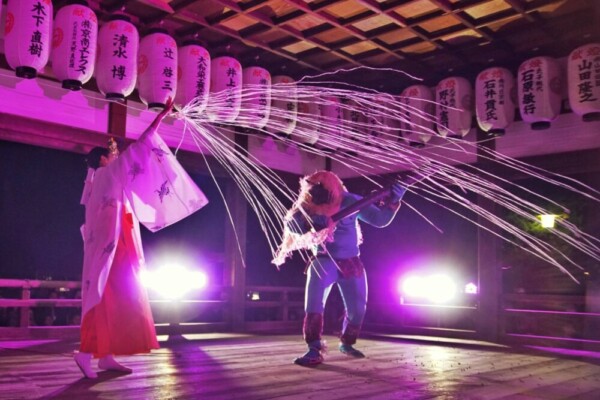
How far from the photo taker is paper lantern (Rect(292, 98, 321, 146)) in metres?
8.68

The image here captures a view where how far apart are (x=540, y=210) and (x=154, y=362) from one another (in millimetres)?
6703

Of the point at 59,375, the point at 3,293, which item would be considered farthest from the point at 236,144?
the point at 59,375

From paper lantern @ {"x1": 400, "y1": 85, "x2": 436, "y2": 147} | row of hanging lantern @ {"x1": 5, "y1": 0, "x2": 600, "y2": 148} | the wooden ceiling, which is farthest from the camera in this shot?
paper lantern @ {"x1": 400, "y1": 85, "x2": 436, "y2": 147}

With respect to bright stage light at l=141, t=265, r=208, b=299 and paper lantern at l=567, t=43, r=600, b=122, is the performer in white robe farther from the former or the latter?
paper lantern at l=567, t=43, r=600, b=122

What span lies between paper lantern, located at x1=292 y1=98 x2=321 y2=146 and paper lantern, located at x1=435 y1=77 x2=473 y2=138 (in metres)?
1.81

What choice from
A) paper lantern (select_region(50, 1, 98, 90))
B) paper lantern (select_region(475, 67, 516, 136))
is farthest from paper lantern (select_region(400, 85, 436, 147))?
paper lantern (select_region(50, 1, 98, 90))

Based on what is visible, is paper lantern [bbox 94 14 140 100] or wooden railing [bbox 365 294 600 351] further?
wooden railing [bbox 365 294 600 351]

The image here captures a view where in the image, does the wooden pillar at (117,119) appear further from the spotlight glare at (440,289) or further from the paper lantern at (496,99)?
the spotlight glare at (440,289)

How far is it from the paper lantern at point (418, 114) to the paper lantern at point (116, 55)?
13.0 feet

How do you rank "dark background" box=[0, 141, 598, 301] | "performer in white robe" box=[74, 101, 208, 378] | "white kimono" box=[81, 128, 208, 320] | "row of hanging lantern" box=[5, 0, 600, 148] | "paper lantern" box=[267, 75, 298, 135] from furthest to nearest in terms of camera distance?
"dark background" box=[0, 141, 598, 301] → "paper lantern" box=[267, 75, 298, 135] → "row of hanging lantern" box=[5, 0, 600, 148] → "white kimono" box=[81, 128, 208, 320] → "performer in white robe" box=[74, 101, 208, 378]

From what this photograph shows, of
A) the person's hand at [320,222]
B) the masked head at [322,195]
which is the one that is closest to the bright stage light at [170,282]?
the masked head at [322,195]

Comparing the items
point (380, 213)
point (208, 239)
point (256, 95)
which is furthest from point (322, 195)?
A: point (208, 239)

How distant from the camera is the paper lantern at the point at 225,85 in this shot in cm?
758

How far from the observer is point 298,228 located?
5.60 m
